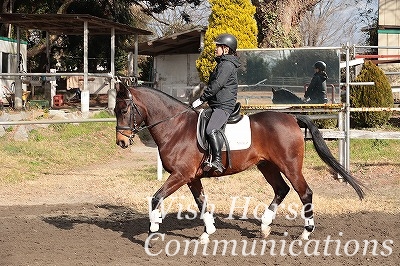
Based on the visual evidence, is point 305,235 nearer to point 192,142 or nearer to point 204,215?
point 204,215

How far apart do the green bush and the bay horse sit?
9.09 m

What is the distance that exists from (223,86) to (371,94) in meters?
10.3

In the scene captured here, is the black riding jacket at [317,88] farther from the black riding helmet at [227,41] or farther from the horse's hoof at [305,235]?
the horse's hoof at [305,235]

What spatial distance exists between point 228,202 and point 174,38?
14.5m

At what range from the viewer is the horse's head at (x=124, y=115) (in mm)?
8320

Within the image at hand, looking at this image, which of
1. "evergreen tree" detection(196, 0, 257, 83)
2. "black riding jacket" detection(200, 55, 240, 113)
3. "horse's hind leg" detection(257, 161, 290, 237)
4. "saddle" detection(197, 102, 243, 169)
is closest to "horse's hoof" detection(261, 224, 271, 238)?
"horse's hind leg" detection(257, 161, 290, 237)

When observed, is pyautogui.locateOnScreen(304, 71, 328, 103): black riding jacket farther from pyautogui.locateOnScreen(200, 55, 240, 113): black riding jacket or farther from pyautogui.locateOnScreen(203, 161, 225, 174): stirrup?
pyautogui.locateOnScreen(203, 161, 225, 174): stirrup

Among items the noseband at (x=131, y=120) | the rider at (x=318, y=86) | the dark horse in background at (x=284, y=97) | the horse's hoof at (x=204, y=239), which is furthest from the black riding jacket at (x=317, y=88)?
the horse's hoof at (x=204, y=239)

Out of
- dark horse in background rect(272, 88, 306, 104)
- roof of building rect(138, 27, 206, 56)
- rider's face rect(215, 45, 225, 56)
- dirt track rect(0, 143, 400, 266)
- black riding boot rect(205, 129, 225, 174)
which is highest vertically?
roof of building rect(138, 27, 206, 56)

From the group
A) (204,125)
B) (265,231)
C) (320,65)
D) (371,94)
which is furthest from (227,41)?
(371,94)

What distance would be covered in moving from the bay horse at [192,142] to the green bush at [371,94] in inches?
358

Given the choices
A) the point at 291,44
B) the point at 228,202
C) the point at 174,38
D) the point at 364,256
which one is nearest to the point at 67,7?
the point at 174,38

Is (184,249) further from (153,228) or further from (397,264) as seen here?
(397,264)

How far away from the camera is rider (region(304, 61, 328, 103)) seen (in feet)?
45.0
